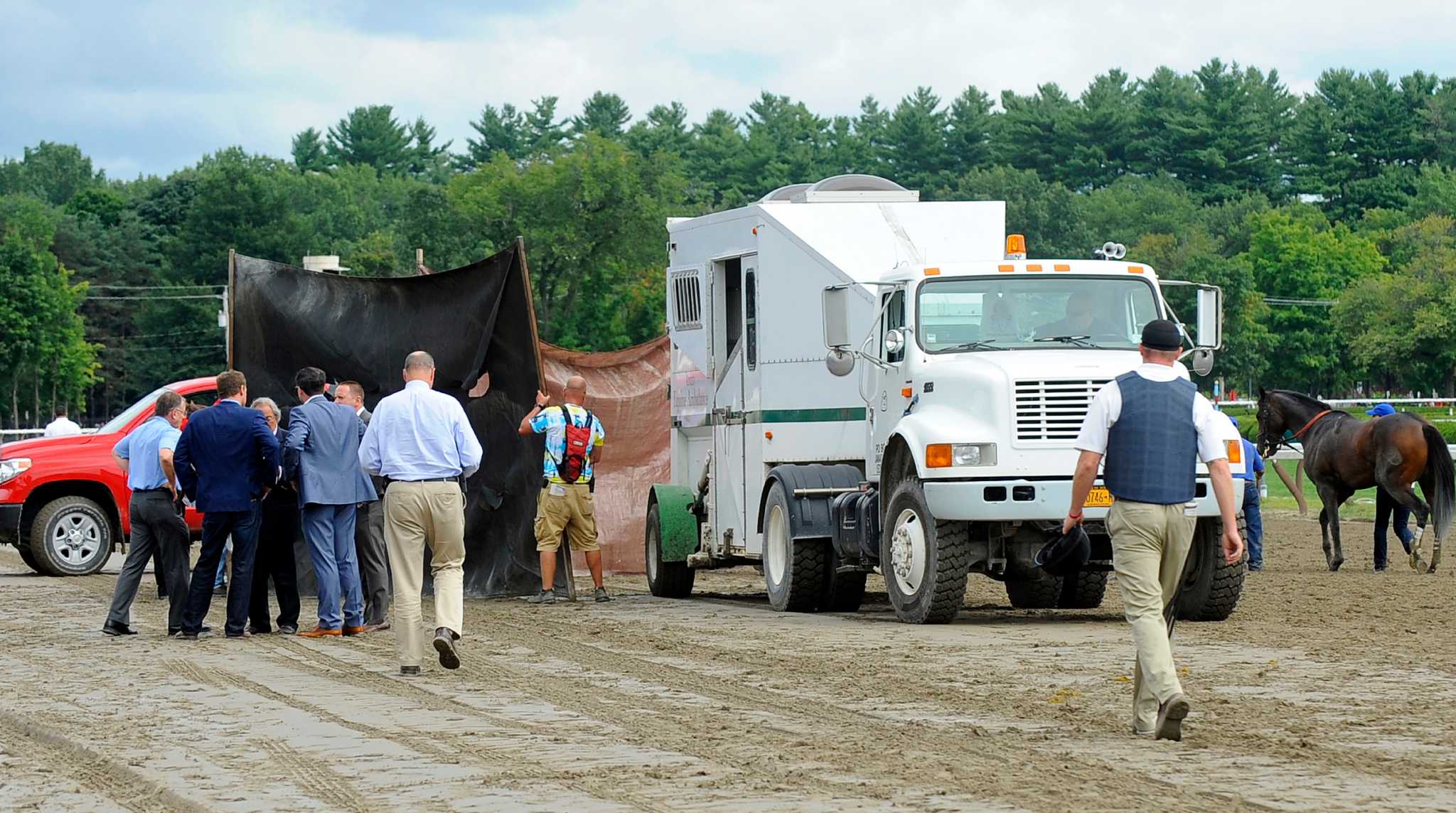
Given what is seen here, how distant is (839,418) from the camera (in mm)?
15914

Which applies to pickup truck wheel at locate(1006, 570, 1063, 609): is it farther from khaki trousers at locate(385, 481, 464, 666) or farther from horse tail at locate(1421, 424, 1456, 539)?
khaki trousers at locate(385, 481, 464, 666)

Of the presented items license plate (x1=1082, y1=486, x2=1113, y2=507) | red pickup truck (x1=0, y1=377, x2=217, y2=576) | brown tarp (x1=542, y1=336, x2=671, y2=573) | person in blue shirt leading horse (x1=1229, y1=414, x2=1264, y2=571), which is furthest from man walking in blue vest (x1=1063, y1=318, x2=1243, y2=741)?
red pickup truck (x1=0, y1=377, x2=217, y2=576)

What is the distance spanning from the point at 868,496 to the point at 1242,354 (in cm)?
7645

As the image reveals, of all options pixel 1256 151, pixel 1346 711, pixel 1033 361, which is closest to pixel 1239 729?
pixel 1346 711

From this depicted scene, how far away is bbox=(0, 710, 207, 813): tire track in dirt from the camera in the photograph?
7.40m

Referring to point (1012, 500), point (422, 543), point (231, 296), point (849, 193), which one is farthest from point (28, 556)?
point (1012, 500)

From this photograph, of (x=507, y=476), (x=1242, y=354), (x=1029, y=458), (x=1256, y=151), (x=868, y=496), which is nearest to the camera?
(x=1029, y=458)

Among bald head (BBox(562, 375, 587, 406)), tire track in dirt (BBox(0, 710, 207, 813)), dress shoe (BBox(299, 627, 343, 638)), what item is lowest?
tire track in dirt (BBox(0, 710, 207, 813))

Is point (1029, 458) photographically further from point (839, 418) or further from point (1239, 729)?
point (1239, 729)

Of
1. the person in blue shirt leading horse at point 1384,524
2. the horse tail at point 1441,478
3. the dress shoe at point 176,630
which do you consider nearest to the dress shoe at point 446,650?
the dress shoe at point 176,630

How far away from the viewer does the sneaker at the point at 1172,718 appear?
840 cm

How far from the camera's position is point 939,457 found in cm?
1369

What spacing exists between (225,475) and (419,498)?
8.75 feet

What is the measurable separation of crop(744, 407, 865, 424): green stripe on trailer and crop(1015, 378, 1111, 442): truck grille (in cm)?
235
